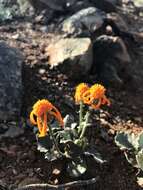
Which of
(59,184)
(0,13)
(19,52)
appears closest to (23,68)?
(19,52)

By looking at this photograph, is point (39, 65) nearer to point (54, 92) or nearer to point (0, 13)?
point (54, 92)

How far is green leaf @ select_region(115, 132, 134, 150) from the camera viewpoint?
4.12m

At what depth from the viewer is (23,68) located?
502 cm

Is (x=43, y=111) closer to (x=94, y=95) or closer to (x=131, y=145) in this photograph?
(x=94, y=95)

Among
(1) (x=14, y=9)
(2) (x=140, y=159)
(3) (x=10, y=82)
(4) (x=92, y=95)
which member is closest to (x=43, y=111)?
(4) (x=92, y=95)

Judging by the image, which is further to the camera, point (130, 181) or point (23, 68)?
point (23, 68)

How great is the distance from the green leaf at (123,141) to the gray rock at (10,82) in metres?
0.93

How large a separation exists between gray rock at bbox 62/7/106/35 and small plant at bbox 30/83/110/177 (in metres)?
1.97

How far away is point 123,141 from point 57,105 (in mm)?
822

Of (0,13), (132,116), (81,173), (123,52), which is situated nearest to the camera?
(81,173)

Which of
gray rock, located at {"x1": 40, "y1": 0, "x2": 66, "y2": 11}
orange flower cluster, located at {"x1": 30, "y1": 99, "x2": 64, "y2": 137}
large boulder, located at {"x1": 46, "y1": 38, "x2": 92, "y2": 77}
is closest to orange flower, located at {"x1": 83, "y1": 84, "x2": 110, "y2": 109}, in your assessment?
orange flower cluster, located at {"x1": 30, "y1": 99, "x2": 64, "y2": 137}

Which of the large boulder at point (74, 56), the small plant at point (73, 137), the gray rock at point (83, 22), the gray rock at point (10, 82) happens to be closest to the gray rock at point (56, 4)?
the gray rock at point (83, 22)

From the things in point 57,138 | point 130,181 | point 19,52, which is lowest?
point 130,181

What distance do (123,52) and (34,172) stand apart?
1.96 m
